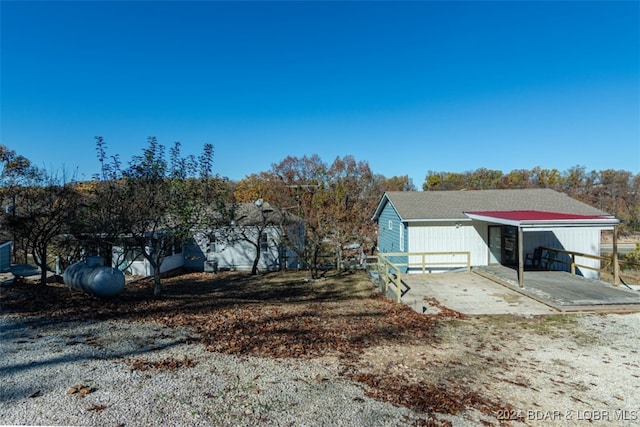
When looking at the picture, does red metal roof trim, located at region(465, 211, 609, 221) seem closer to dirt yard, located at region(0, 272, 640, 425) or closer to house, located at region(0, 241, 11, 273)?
dirt yard, located at region(0, 272, 640, 425)

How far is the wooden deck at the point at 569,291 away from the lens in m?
8.43

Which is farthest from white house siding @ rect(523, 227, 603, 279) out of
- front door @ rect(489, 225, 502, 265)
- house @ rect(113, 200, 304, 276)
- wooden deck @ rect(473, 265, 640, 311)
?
house @ rect(113, 200, 304, 276)

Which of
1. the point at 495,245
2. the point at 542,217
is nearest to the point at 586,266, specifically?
the point at 542,217

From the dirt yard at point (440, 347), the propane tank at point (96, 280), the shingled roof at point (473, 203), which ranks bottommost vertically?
the dirt yard at point (440, 347)

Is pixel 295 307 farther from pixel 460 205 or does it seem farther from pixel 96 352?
pixel 460 205

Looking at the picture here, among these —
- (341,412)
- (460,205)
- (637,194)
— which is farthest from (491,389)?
(637,194)

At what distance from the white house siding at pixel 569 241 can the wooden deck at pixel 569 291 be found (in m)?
2.00

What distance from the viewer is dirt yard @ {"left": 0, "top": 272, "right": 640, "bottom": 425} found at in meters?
4.01

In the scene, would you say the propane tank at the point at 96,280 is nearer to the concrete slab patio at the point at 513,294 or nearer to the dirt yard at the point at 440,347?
the dirt yard at the point at 440,347

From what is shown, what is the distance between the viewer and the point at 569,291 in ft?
31.5

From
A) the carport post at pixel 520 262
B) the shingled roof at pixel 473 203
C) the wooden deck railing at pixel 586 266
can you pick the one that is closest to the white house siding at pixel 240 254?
the shingled roof at pixel 473 203

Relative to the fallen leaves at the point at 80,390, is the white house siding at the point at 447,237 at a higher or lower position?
higher

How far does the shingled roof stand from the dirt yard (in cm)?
610

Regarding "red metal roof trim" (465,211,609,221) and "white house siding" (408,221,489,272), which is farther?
"white house siding" (408,221,489,272)
